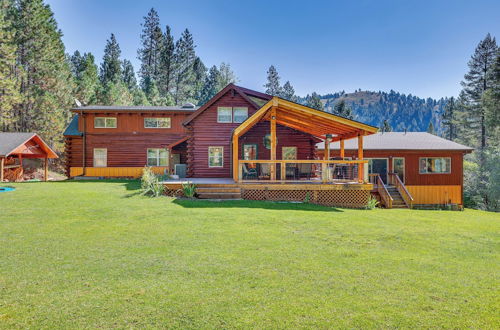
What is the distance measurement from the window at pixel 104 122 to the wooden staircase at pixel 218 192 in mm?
14396

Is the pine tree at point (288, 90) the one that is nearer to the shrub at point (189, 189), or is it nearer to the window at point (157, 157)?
the window at point (157, 157)

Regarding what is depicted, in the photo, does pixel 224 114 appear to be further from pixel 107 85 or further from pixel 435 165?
pixel 107 85

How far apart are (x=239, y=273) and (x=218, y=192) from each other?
7.70 metres

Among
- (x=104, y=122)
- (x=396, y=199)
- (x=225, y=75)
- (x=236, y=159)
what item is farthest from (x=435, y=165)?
(x=225, y=75)

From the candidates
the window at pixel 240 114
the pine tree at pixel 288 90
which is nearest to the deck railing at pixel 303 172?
the window at pixel 240 114

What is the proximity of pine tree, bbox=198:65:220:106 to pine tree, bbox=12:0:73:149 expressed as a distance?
27.7 meters

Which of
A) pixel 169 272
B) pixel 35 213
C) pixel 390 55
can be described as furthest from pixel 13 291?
pixel 390 55

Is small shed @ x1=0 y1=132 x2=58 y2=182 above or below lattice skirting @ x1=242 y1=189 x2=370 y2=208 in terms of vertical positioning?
above

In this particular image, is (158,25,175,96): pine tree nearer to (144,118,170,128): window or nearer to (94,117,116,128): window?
(94,117,116,128): window

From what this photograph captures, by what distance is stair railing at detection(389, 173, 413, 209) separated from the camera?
15.7 meters

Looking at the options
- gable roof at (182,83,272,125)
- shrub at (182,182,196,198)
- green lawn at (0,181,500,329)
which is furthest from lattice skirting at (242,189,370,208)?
gable roof at (182,83,272,125)

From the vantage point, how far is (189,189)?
11.6m

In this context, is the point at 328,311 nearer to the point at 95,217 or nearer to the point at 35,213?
the point at 95,217

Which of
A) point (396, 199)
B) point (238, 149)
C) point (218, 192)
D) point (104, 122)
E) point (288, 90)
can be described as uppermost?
point (288, 90)
